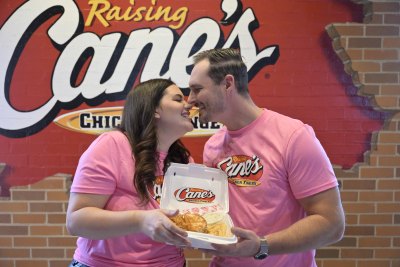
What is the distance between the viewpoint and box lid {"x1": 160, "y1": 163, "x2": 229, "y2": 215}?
1.32 m

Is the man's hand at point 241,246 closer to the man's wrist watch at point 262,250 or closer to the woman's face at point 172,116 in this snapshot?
the man's wrist watch at point 262,250

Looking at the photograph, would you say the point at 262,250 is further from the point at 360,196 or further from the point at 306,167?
the point at 360,196

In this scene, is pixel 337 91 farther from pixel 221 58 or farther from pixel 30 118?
pixel 30 118

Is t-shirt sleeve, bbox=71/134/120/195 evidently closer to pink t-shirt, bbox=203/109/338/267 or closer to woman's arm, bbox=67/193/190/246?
woman's arm, bbox=67/193/190/246

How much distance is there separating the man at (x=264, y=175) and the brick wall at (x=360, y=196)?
1176mm

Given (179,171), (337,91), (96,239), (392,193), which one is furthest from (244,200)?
(392,193)

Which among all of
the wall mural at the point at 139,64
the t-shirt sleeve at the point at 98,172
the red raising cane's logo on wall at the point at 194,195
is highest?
the wall mural at the point at 139,64

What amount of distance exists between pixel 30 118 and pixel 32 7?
71 cm

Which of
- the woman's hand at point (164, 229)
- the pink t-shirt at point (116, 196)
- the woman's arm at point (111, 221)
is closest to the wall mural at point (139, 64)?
the pink t-shirt at point (116, 196)

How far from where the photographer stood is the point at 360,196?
7.87ft

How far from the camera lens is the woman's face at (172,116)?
5.03ft

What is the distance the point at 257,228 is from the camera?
4.32 feet

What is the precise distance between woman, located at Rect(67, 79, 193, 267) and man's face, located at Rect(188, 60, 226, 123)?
0.12 meters

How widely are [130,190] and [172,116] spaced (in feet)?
1.19
